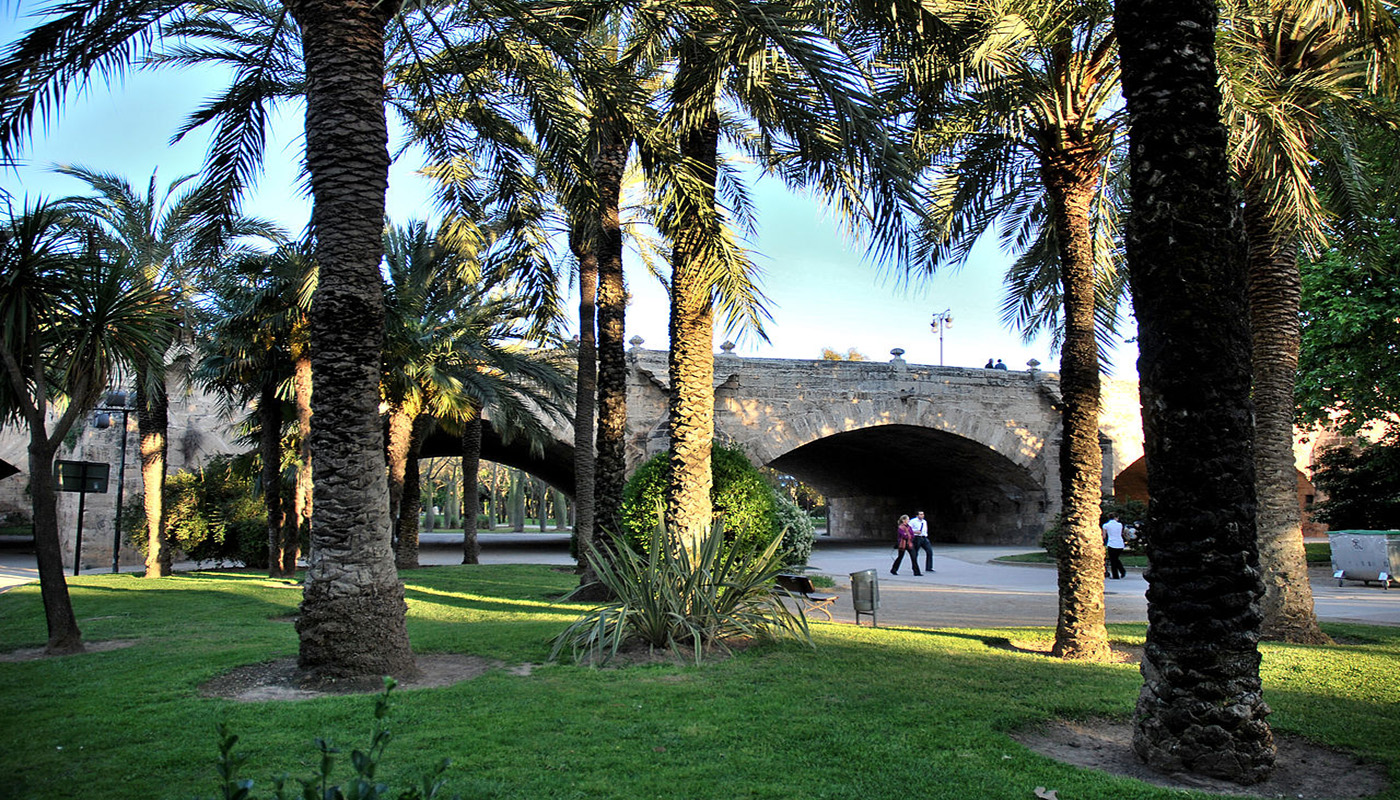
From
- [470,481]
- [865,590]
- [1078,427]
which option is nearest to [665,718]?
→ [865,590]

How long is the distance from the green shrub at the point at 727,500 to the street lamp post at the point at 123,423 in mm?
12329

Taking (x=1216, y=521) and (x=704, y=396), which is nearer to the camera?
(x=1216, y=521)

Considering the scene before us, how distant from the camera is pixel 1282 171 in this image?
310 inches

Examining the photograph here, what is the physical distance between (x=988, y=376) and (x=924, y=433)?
2.65 metres

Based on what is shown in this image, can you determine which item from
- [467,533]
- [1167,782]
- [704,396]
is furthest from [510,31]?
[467,533]

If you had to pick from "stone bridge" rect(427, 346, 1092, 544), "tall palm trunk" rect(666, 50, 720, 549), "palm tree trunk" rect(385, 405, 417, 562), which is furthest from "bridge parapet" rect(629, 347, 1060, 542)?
"tall palm trunk" rect(666, 50, 720, 549)

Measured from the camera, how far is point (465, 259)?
51.8ft

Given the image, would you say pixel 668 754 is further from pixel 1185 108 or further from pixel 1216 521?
pixel 1185 108

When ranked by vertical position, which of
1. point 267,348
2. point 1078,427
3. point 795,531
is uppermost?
point 267,348

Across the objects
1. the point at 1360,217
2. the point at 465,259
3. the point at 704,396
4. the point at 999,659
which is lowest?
the point at 999,659

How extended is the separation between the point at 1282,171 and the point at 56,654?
11.7 m

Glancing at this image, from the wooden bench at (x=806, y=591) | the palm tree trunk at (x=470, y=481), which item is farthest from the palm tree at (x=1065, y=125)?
the palm tree trunk at (x=470, y=481)

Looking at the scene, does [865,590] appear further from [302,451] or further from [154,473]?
[154,473]

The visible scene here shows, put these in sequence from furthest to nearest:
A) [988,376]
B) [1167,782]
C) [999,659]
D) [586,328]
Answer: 1. [988,376]
2. [586,328]
3. [999,659]
4. [1167,782]
